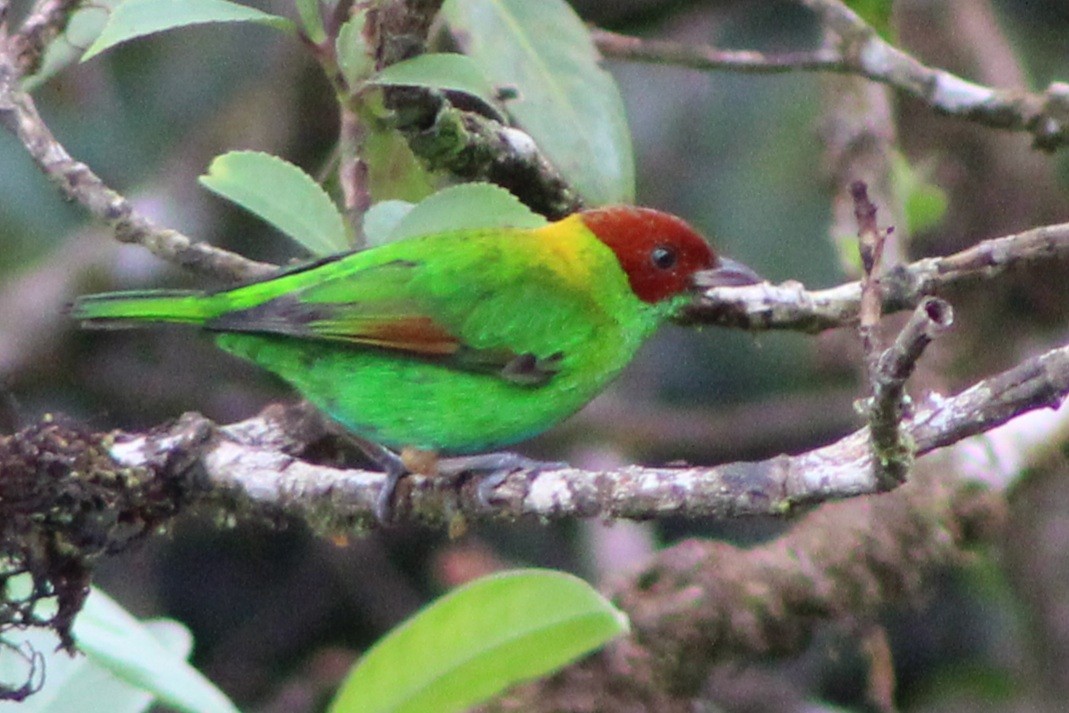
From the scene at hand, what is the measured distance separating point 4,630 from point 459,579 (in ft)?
→ 8.53

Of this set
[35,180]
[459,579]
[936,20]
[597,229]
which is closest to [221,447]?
[597,229]

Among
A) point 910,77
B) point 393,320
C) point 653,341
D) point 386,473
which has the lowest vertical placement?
point 386,473

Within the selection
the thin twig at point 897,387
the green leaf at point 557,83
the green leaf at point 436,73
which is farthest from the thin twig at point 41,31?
the thin twig at point 897,387

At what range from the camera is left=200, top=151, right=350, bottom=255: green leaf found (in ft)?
10.1

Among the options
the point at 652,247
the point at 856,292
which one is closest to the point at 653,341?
the point at 652,247

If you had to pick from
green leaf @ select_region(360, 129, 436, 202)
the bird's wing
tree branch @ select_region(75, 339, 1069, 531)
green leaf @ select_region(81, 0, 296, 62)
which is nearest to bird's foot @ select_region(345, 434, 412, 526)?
tree branch @ select_region(75, 339, 1069, 531)

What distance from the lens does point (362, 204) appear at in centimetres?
340

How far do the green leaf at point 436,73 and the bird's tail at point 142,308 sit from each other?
2.95ft

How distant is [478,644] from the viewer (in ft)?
8.11

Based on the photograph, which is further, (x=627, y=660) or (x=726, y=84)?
(x=726, y=84)

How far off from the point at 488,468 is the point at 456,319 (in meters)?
0.70

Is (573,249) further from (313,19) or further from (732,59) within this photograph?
(313,19)

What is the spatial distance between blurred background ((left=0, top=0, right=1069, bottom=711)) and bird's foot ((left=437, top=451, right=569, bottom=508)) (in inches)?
85.1

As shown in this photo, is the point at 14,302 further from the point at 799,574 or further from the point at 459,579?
the point at 799,574
